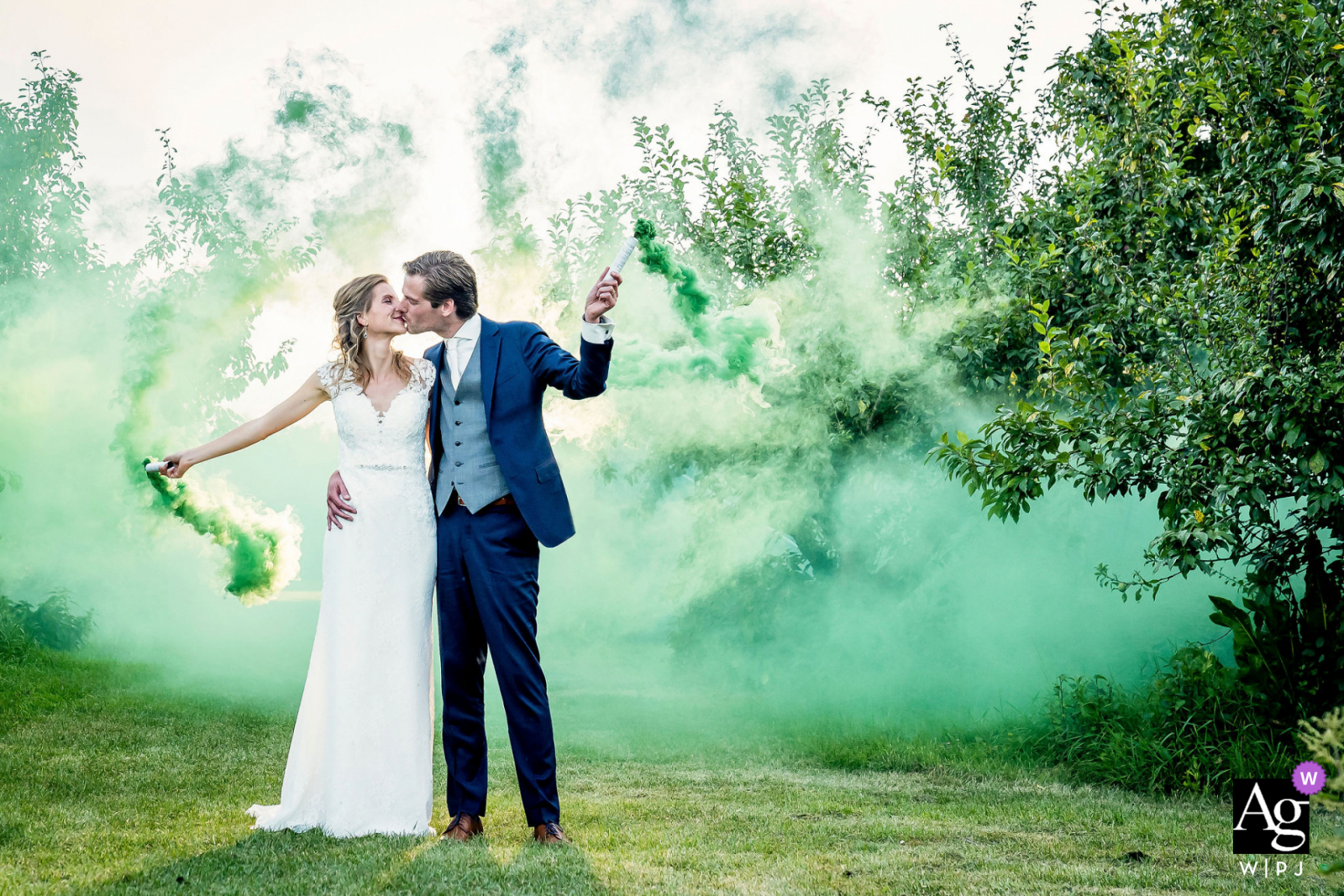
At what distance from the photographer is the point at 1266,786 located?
195 inches

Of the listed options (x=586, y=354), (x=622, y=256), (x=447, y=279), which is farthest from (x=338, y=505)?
(x=622, y=256)

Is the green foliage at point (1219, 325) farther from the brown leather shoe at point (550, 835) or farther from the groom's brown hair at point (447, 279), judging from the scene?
the brown leather shoe at point (550, 835)

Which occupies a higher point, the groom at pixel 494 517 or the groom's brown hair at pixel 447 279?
the groom's brown hair at pixel 447 279

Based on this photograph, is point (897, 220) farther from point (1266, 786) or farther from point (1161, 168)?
point (1266, 786)

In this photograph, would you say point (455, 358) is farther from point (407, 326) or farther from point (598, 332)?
point (598, 332)

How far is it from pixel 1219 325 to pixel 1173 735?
2.11 metres

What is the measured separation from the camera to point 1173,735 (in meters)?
5.44

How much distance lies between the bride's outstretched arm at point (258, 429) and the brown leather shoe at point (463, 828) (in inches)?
64.9

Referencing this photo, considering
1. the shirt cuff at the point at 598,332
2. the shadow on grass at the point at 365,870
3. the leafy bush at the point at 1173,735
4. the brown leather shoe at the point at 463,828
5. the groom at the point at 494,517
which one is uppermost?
the shirt cuff at the point at 598,332

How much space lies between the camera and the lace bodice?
13.7 ft

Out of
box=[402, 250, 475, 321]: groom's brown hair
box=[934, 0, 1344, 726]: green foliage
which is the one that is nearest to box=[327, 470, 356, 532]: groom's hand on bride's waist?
box=[402, 250, 475, 321]: groom's brown hair

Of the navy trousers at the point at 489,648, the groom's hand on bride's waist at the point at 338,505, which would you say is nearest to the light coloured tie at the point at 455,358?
the navy trousers at the point at 489,648

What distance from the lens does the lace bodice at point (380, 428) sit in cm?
418

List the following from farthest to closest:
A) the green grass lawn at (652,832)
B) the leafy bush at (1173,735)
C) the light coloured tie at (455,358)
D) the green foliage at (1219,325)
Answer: the leafy bush at (1173,735)
the green foliage at (1219,325)
the light coloured tie at (455,358)
the green grass lawn at (652,832)
